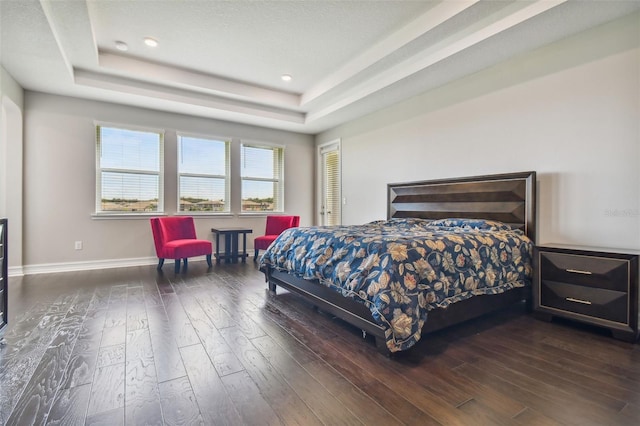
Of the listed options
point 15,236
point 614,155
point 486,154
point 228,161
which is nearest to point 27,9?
point 15,236

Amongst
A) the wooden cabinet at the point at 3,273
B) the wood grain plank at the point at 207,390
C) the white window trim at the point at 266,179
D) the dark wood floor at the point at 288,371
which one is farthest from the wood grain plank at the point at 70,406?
the white window trim at the point at 266,179

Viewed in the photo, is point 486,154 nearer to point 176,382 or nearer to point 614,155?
point 614,155

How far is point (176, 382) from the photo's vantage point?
1.79 m

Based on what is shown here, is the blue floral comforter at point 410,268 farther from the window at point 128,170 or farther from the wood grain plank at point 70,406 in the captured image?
the window at point 128,170

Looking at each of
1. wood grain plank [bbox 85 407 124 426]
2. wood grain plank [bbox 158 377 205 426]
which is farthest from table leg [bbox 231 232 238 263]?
wood grain plank [bbox 85 407 124 426]

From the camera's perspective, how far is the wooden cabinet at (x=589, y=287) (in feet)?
7.64

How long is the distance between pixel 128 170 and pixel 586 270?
604cm

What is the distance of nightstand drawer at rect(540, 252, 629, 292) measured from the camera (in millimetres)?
2375

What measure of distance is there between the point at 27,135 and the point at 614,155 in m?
7.01

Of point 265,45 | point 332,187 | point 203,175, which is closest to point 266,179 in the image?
point 203,175

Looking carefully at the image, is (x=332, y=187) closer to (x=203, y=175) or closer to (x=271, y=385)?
(x=203, y=175)

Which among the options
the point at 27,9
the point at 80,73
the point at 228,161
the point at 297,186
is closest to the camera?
the point at 27,9

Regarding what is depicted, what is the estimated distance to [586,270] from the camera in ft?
8.33

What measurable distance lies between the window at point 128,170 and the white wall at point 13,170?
90cm
